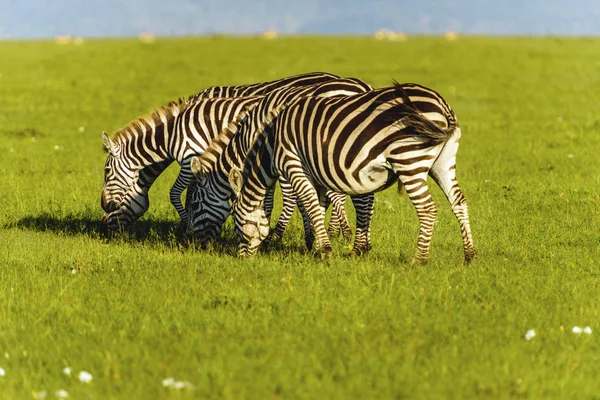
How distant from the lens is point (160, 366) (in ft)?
24.4

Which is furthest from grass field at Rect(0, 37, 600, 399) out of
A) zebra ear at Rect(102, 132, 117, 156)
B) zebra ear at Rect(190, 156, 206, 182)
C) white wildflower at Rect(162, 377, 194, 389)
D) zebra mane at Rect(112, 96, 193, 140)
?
zebra mane at Rect(112, 96, 193, 140)

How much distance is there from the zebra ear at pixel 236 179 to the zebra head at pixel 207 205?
0.57 meters

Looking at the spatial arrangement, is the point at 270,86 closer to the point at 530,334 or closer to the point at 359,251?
the point at 359,251

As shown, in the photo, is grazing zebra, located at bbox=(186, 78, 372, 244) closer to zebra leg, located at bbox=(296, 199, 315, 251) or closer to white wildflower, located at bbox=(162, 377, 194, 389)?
zebra leg, located at bbox=(296, 199, 315, 251)

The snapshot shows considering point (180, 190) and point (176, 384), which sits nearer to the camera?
point (176, 384)

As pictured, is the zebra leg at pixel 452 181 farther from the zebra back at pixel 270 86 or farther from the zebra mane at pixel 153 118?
the zebra mane at pixel 153 118

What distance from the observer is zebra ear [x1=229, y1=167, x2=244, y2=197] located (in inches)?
465

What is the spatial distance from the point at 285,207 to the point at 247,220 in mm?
1216

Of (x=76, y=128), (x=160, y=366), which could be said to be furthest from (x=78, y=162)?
(x=160, y=366)

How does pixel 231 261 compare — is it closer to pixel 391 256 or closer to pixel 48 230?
pixel 391 256

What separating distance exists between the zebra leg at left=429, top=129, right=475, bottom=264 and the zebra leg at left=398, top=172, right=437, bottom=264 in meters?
0.36

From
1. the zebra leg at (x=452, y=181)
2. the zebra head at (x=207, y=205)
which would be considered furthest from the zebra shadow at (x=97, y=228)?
the zebra leg at (x=452, y=181)

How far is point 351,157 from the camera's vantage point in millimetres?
10578

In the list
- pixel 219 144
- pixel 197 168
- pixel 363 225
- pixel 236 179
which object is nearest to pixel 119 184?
pixel 197 168
